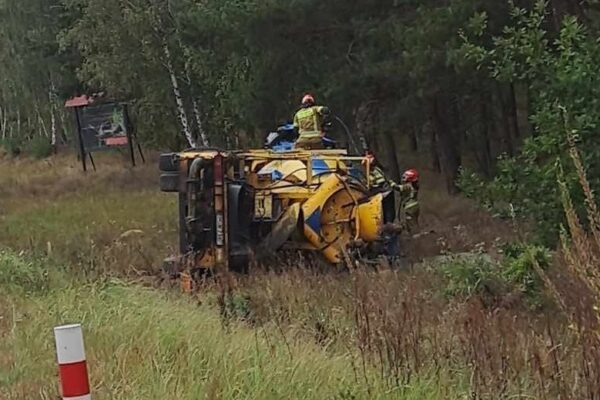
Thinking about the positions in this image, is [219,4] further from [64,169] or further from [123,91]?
[64,169]

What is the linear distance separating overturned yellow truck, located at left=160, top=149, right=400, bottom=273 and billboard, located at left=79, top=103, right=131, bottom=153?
24.8 m

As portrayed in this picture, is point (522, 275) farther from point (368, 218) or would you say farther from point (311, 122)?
point (311, 122)

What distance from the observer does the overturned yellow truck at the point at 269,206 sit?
13.7 m

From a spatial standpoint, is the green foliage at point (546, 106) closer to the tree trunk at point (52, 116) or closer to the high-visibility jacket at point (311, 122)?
the high-visibility jacket at point (311, 122)

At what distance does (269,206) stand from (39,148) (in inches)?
1520

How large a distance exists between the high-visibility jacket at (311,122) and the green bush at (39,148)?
1448 inches

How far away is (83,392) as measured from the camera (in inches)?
198

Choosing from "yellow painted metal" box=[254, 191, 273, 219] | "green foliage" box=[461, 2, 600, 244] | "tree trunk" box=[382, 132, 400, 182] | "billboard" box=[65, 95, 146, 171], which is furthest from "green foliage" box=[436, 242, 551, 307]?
"billboard" box=[65, 95, 146, 171]

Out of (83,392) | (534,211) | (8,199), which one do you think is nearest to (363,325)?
(83,392)

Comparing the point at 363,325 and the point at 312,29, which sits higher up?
the point at 312,29

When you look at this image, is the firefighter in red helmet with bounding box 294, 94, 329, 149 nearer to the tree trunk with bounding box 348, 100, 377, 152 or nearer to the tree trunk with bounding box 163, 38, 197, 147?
the tree trunk with bounding box 348, 100, 377, 152

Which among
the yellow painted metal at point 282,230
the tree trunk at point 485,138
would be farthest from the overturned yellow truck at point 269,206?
the tree trunk at point 485,138

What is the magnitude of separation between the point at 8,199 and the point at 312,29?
43.7 feet

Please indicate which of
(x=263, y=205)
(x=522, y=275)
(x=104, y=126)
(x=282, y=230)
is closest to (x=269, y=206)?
(x=263, y=205)
